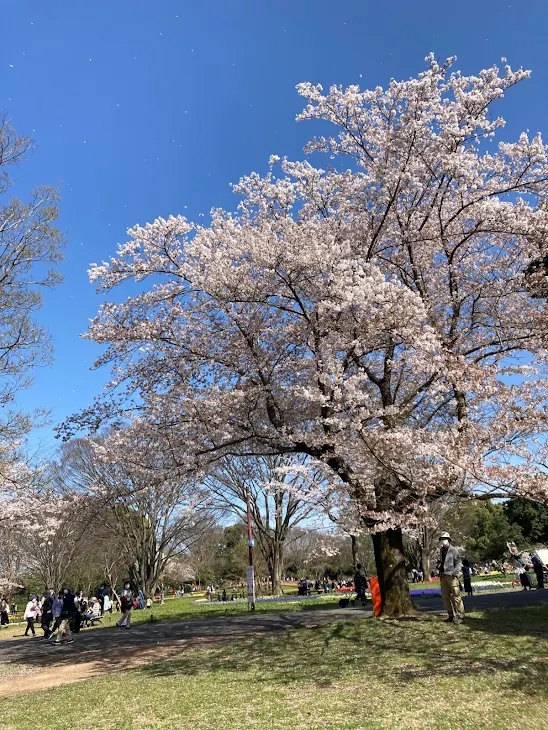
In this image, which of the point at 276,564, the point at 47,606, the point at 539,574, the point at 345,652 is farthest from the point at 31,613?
the point at 539,574

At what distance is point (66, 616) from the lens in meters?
13.3

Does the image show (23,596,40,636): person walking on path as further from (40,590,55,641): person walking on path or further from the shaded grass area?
the shaded grass area

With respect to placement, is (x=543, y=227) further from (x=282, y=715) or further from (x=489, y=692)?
(x=282, y=715)

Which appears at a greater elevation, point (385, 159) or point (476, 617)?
point (385, 159)

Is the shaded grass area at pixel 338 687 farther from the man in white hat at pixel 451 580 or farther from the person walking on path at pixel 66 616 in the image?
the person walking on path at pixel 66 616

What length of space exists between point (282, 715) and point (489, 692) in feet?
7.00

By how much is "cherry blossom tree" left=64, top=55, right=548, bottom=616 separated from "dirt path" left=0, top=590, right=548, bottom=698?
335 centimetres

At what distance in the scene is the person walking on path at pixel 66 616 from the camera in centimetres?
1329

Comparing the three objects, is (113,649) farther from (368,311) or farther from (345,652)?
(368,311)

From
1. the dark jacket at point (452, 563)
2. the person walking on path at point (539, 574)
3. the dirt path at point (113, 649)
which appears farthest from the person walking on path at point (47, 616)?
the person walking on path at point (539, 574)

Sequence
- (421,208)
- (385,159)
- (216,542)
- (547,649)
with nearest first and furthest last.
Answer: (547,649)
(385,159)
(421,208)
(216,542)

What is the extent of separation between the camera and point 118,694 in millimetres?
6613

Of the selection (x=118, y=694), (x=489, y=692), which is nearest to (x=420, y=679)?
(x=489, y=692)

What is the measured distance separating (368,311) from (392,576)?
5.70m
